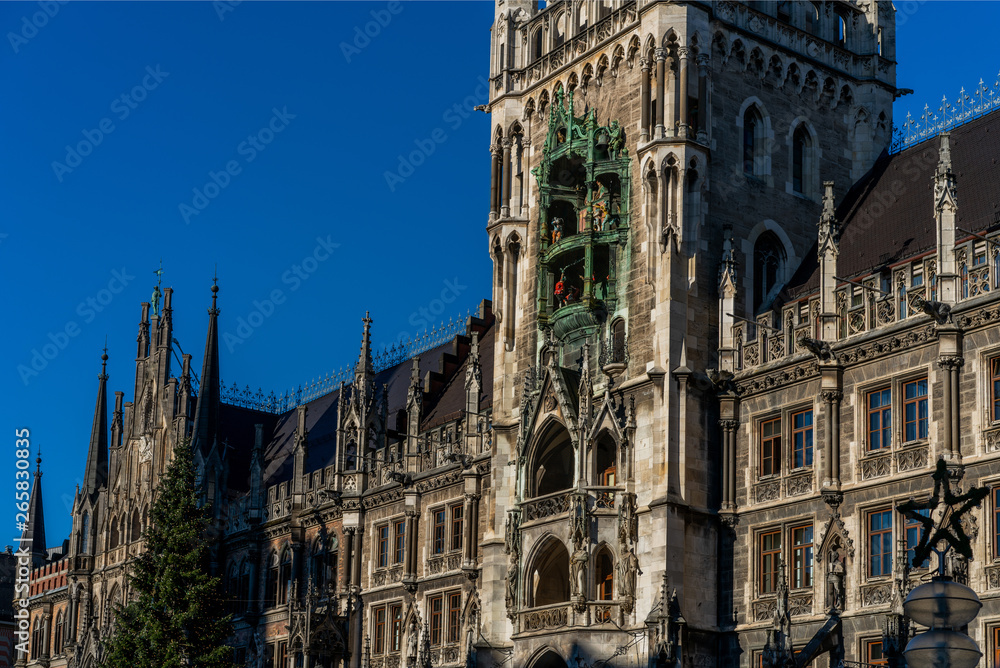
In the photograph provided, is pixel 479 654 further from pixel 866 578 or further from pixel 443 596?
pixel 866 578

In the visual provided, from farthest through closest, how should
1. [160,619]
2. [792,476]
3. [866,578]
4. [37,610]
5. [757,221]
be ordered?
[37,610] → [160,619] → [757,221] → [792,476] → [866,578]

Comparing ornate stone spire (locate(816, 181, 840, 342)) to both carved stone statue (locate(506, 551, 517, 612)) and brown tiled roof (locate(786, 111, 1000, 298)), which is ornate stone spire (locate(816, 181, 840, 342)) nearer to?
brown tiled roof (locate(786, 111, 1000, 298))

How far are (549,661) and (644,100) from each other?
603 inches

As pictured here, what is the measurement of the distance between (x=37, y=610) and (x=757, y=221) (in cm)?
4965

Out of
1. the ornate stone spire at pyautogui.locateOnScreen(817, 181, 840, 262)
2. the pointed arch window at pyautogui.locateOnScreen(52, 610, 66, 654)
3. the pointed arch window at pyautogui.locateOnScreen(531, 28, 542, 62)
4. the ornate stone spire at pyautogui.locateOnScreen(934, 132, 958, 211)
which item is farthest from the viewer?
the pointed arch window at pyautogui.locateOnScreen(52, 610, 66, 654)

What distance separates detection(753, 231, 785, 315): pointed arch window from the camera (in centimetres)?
4181

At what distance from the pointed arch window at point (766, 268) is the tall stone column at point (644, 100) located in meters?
4.38

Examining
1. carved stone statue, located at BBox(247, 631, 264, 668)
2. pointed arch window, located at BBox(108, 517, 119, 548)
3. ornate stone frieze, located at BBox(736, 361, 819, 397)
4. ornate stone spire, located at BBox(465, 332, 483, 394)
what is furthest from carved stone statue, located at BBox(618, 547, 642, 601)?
pointed arch window, located at BBox(108, 517, 119, 548)

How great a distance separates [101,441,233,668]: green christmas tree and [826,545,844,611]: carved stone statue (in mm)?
25346

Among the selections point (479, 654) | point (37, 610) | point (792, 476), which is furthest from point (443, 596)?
point (37, 610)

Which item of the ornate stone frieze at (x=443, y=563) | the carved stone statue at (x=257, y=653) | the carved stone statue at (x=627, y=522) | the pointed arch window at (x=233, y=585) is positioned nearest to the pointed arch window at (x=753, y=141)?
the carved stone statue at (x=627, y=522)

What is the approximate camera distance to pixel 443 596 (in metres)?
48.8

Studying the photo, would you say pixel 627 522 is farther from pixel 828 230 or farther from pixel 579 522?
pixel 828 230

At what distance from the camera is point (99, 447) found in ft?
246
